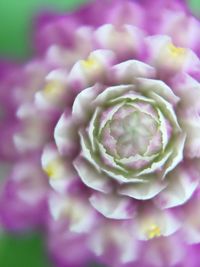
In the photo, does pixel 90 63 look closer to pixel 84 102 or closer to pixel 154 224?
pixel 84 102

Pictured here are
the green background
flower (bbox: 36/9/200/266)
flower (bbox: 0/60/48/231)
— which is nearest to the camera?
flower (bbox: 36/9/200/266)

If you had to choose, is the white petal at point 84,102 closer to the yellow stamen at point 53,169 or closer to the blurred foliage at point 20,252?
the yellow stamen at point 53,169

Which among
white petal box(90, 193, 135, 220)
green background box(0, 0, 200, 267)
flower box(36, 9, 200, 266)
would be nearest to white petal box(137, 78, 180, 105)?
flower box(36, 9, 200, 266)

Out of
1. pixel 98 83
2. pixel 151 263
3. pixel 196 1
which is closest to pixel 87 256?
pixel 151 263

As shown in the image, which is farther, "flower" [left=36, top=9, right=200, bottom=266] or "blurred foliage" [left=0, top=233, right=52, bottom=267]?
"blurred foliage" [left=0, top=233, right=52, bottom=267]

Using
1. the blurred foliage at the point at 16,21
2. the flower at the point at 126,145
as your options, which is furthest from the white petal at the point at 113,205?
the blurred foliage at the point at 16,21

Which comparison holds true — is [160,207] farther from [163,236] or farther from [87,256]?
[87,256]

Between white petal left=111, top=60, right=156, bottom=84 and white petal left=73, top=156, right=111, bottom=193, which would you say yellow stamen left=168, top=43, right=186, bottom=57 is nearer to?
white petal left=111, top=60, right=156, bottom=84
